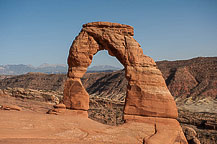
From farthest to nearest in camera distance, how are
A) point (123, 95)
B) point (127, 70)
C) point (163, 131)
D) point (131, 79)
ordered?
point (123, 95) → point (127, 70) → point (131, 79) → point (163, 131)

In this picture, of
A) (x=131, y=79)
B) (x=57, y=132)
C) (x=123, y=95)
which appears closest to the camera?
(x=57, y=132)

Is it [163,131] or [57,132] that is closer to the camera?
[57,132]

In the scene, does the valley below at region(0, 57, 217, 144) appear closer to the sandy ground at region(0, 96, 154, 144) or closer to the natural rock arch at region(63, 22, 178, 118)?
the natural rock arch at region(63, 22, 178, 118)

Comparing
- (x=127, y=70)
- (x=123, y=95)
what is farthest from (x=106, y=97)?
(x=127, y=70)

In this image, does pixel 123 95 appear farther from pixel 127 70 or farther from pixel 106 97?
pixel 127 70

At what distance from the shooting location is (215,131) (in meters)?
25.5

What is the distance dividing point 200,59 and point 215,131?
55648 millimetres

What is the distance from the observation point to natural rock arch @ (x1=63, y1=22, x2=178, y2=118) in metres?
12.9

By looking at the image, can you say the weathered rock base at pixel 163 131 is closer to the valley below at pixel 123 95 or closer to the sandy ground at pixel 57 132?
the sandy ground at pixel 57 132

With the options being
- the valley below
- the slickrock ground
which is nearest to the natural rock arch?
the slickrock ground

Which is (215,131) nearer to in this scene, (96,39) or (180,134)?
(180,134)

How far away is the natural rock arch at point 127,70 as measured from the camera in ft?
42.3

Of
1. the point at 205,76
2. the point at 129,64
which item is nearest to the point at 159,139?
the point at 129,64

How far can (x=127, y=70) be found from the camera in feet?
45.1
